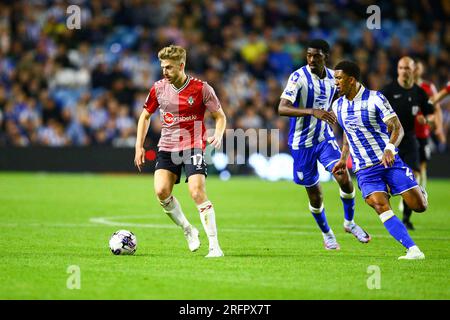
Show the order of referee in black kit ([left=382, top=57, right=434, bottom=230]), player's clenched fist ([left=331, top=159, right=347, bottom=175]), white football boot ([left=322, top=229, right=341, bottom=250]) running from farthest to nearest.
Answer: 1. referee in black kit ([left=382, top=57, right=434, bottom=230])
2. white football boot ([left=322, top=229, right=341, bottom=250])
3. player's clenched fist ([left=331, top=159, right=347, bottom=175])

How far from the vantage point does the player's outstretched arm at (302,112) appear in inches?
421

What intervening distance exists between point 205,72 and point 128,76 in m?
2.34

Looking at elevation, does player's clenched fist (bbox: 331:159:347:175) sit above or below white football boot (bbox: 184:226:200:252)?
above

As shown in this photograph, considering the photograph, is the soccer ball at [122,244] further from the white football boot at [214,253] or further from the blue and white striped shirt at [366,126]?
the blue and white striped shirt at [366,126]

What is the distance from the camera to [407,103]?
14.1 metres

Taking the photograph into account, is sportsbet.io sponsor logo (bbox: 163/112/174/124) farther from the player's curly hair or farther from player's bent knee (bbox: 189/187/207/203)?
the player's curly hair

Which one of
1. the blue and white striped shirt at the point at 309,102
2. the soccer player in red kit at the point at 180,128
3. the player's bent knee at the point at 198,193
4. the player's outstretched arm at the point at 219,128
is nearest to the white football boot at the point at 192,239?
the soccer player in red kit at the point at 180,128

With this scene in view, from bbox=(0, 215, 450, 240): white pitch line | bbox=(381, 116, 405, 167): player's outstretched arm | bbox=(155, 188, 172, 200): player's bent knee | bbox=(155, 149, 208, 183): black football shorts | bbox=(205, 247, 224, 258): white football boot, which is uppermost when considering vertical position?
bbox=(381, 116, 405, 167): player's outstretched arm

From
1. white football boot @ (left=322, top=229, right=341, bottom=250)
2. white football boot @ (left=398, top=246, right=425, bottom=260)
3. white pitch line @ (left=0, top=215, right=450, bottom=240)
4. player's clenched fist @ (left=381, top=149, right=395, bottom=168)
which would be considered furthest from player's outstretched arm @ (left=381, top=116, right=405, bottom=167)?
white pitch line @ (left=0, top=215, right=450, bottom=240)

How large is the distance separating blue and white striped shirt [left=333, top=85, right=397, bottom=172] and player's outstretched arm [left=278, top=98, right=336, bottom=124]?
0.66ft

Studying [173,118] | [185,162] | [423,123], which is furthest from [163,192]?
[423,123]

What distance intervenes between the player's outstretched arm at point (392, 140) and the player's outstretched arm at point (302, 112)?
74cm

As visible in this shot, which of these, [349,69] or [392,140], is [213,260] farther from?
[349,69]

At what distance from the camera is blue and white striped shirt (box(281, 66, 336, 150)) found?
38.1ft
